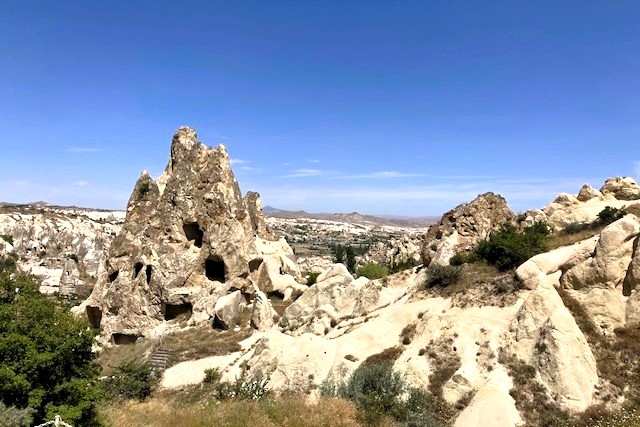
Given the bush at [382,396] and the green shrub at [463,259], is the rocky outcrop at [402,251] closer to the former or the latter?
the green shrub at [463,259]

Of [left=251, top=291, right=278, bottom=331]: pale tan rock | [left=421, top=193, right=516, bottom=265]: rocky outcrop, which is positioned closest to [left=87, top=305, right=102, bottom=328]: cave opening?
[left=251, top=291, right=278, bottom=331]: pale tan rock

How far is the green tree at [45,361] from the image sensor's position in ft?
25.6

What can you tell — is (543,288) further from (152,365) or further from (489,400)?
(152,365)

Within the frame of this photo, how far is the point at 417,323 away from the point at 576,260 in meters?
6.04

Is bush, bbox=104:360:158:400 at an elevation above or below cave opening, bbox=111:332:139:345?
above

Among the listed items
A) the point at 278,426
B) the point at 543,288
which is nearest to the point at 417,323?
the point at 543,288

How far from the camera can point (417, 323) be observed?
1680 cm

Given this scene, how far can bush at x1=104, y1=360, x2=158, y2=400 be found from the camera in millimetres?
14961

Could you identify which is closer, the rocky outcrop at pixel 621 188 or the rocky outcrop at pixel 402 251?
the rocky outcrop at pixel 621 188

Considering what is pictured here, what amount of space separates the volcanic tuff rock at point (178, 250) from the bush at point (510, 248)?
13053mm

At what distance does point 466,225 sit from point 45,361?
2310 cm

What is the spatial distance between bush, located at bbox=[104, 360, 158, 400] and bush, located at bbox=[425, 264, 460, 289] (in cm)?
1194

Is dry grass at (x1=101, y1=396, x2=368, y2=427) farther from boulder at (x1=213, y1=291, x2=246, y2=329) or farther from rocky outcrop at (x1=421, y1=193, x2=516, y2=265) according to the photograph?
rocky outcrop at (x1=421, y1=193, x2=516, y2=265)

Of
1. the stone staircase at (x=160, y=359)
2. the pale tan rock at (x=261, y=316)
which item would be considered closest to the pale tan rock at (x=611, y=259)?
the pale tan rock at (x=261, y=316)
